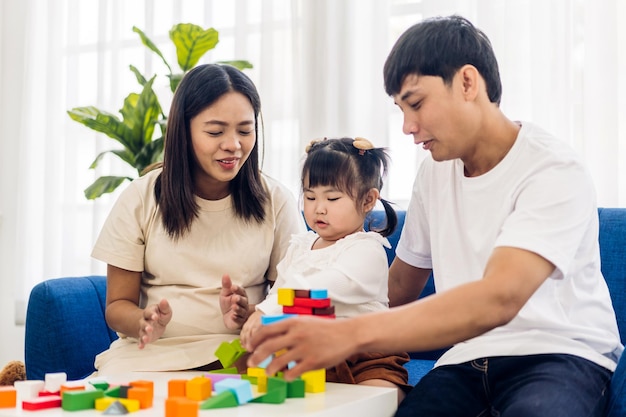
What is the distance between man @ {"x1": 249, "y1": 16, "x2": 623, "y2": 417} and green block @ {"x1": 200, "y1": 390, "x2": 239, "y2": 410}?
0.33m

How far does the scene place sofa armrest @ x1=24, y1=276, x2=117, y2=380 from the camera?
6.63 ft

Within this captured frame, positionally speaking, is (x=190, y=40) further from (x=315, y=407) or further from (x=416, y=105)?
(x=315, y=407)

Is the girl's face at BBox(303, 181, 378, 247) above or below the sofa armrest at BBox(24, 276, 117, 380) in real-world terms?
above

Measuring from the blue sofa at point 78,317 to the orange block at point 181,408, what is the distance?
886mm

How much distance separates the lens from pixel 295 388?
1251mm

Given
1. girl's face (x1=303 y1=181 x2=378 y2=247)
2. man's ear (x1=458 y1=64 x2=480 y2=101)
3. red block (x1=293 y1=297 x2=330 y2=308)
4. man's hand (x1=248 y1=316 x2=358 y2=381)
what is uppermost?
man's ear (x1=458 y1=64 x2=480 y2=101)

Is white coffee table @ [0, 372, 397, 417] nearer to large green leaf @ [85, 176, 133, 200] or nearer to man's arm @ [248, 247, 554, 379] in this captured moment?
man's arm @ [248, 247, 554, 379]

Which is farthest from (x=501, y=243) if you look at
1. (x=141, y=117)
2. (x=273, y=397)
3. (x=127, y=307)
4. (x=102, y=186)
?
(x=102, y=186)

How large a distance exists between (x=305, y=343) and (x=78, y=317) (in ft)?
3.80

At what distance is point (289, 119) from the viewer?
3096mm

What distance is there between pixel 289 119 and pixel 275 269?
126 cm

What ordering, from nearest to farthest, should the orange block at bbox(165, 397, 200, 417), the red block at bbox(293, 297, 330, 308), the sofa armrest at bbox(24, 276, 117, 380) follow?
the orange block at bbox(165, 397, 200, 417)
the red block at bbox(293, 297, 330, 308)
the sofa armrest at bbox(24, 276, 117, 380)

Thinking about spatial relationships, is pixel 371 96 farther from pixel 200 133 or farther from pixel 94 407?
pixel 94 407

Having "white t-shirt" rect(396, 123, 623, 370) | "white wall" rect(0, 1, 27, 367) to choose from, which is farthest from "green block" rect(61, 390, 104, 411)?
"white wall" rect(0, 1, 27, 367)
